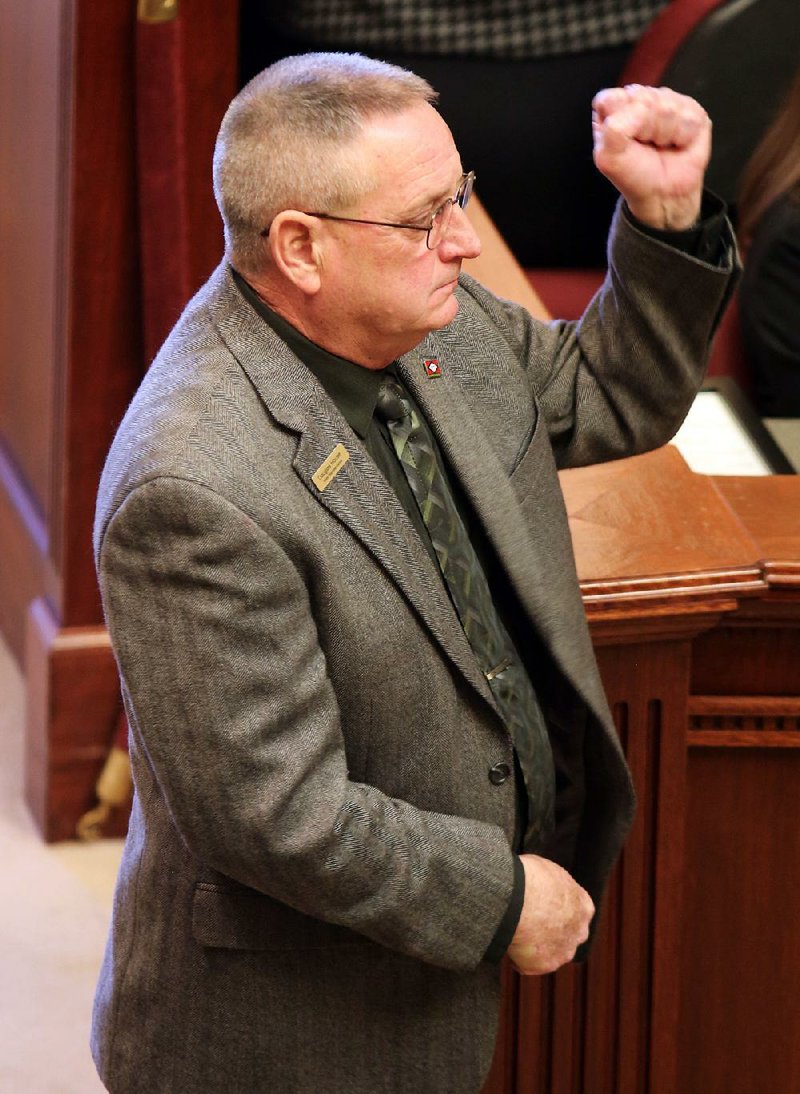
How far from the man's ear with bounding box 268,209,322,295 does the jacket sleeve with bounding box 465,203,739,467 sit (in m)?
0.36

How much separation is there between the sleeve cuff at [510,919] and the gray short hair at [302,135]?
2.08ft

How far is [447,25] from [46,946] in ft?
6.12

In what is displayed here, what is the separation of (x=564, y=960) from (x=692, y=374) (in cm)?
60

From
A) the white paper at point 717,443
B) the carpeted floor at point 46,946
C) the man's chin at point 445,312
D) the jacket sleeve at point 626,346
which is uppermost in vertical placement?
the man's chin at point 445,312

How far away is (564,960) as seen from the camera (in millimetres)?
1568

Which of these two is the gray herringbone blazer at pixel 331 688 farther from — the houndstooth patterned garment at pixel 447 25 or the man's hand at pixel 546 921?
the houndstooth patterned garment at pixel 447 25

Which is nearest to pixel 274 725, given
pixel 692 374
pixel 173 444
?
pixel 173 444

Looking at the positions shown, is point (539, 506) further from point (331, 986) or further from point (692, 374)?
point (331, 986)

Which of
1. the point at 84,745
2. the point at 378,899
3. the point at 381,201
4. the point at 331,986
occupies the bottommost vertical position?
the point at 84,745

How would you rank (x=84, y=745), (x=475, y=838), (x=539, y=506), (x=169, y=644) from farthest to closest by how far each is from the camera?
(x=84, y=745) < (x=539, y=506) < (x=475, y=838) < (x=169, y=644)

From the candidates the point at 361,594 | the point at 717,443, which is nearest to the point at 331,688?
the point at 361,594

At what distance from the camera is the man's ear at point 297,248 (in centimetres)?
139

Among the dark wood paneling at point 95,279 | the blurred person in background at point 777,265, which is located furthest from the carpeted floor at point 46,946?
the blurred person in background at point 777,265

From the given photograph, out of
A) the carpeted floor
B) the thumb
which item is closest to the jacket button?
the thumb
